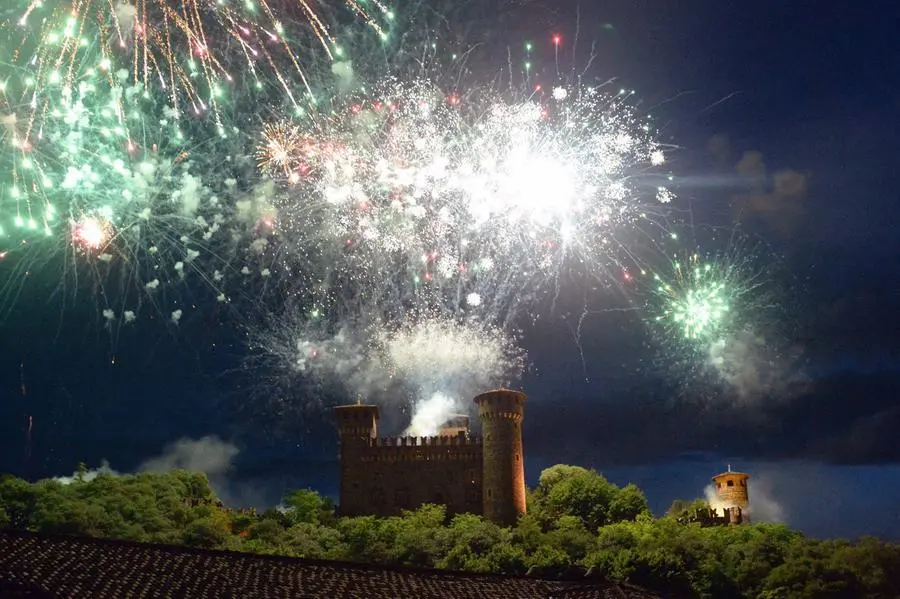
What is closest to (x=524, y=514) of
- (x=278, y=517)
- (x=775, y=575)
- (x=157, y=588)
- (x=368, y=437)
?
(x=368, y=437)

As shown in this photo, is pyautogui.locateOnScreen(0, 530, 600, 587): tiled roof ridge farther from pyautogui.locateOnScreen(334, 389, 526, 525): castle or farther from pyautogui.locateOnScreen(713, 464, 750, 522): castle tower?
pyautogui.locateOnScreen(713, 464, 750, 522): castle tower

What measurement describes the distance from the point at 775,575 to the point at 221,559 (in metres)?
29.1

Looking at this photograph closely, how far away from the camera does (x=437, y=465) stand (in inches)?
2753

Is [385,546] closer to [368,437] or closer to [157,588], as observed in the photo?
[368,437]

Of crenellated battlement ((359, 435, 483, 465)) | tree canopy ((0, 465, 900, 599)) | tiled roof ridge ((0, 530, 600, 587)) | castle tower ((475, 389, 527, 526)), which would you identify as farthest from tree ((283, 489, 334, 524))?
tiled roof ridge ((0, 530, 600, 587))

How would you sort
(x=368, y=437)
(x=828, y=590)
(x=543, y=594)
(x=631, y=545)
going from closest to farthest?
(x=543, y=594) → (x=828, y=590) → (x=631, y=545) → (x=368, y=437)

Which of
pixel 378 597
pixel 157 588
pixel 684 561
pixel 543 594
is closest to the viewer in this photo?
pixel 157 588

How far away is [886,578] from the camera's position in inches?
1660

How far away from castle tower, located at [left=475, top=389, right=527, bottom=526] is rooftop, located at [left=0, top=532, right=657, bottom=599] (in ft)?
115

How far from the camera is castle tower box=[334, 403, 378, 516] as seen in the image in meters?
69.4

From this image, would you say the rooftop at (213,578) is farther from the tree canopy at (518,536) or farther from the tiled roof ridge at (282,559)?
the tree canopy at (518,536)

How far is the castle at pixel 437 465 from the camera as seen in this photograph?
67938mm

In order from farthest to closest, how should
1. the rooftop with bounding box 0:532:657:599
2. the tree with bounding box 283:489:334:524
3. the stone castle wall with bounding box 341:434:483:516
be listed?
the stone castle wall with bounding box 341:434:483:516 < the tree with bounding box 283:489:334:524 < the rooftop with bounding box 0:532:657:599

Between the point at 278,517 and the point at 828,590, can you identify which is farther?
the point at 278,517
